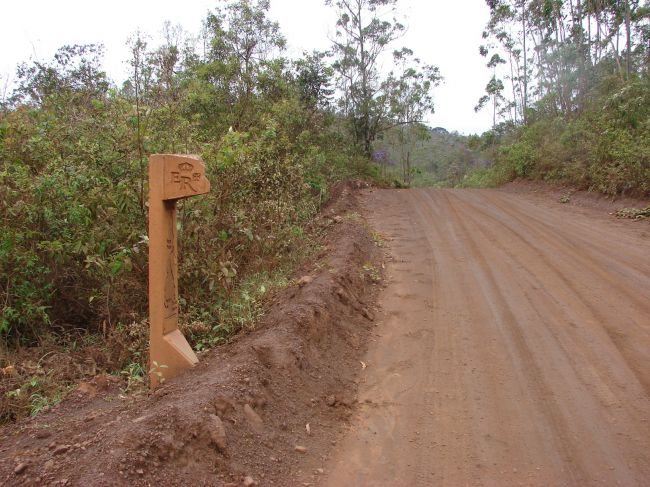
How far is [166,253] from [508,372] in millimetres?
2988

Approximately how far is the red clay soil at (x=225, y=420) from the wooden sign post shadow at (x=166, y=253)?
19cm

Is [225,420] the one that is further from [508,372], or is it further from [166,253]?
[508,372]

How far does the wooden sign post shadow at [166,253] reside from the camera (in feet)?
12.3

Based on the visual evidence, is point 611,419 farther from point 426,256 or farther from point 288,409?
point 426,256

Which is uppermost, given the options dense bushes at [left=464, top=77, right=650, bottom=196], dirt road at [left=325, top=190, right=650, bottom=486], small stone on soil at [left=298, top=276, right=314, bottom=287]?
dense bushes at [left=464, top=77, right=650, bottom=196]

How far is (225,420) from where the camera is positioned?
10.6ft

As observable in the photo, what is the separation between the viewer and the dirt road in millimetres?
3264

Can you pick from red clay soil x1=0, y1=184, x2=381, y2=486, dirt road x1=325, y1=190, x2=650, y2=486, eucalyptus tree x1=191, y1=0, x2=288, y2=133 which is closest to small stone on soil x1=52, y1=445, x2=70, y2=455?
red clay soil x1=0, y1=184, x2=381, y2=486

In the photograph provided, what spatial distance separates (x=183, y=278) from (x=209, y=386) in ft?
7.59

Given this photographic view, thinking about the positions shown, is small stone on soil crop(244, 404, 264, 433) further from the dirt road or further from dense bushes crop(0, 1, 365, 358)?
dense bushes crop(0, 1, 365, 358)

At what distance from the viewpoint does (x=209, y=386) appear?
348cm

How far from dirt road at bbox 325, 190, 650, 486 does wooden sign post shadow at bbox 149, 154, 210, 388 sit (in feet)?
4.89

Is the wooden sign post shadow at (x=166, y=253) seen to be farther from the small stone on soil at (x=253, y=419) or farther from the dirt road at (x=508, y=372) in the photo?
the dirt road at (x=508, y=372)

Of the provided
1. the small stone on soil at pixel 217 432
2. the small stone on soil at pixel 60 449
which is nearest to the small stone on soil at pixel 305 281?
the small stone on soil at pixel 217 432
